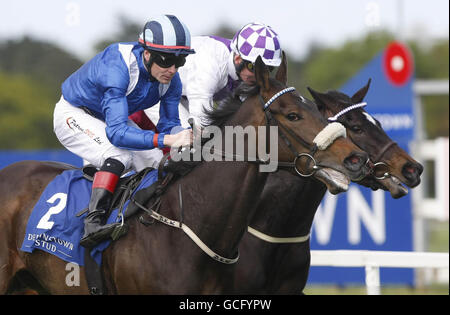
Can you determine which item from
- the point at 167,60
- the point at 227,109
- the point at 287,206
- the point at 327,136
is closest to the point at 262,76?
the point at 227,109

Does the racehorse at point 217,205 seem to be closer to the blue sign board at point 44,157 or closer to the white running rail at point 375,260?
the white running rail at point 375,260

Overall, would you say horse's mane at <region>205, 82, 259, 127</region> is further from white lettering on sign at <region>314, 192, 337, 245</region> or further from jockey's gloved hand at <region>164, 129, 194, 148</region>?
white lettering on sign at <region>314, 192, 337, 245</region>

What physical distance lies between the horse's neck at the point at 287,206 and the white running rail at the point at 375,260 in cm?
107

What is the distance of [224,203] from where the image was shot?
399 cm

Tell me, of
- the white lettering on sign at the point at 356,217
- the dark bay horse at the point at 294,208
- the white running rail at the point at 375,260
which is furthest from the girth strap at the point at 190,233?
the white lettering on sign at the point at 356,217

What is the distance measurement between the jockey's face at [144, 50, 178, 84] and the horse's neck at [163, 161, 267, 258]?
65 cm

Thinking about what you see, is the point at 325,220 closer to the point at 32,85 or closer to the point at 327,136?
the point at 327,136

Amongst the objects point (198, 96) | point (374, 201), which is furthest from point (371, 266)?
point (374, 201)

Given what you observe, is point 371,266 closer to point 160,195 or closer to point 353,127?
point 353,127

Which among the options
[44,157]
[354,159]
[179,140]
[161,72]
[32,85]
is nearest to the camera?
[354,159]

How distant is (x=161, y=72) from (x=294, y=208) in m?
1.24

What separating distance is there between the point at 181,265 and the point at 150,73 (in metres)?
1.20

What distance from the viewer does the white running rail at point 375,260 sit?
574cm

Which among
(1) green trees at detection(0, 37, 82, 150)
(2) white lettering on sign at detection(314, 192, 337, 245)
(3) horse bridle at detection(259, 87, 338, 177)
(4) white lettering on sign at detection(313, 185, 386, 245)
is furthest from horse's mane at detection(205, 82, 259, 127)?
(1) green trees at detection(0, 37, 82, 150)
